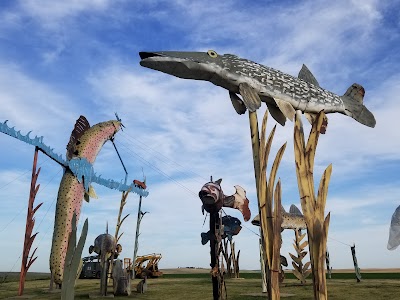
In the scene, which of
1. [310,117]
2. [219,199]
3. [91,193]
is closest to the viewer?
[310,117]

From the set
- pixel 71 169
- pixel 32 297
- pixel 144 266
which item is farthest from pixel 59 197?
pixel 144 266

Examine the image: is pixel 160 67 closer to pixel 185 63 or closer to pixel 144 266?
pixel 185 63

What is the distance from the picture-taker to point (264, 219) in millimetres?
5270

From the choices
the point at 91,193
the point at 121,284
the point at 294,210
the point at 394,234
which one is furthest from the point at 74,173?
the point at 294,210

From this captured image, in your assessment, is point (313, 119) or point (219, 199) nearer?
point (313, 119)

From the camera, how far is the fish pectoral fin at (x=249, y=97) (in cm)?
543

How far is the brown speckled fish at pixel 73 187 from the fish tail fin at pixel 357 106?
18.5 ft

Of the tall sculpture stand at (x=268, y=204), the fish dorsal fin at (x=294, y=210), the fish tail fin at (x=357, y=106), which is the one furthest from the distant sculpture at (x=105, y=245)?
the fish tail fin at (x=357, y=106)

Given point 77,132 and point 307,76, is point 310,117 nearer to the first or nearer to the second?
point 307,76

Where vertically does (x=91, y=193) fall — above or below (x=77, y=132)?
below

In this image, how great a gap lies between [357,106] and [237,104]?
2.41 m

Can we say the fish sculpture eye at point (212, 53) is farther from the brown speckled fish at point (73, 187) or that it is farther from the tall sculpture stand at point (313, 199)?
the brown speckled fish at point (73, 187)

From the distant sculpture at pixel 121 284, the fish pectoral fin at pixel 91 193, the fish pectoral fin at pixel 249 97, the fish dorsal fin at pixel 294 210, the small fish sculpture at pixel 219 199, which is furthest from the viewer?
the fish dorsal fin at pixel 294 210

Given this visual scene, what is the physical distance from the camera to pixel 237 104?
18.8 feet
